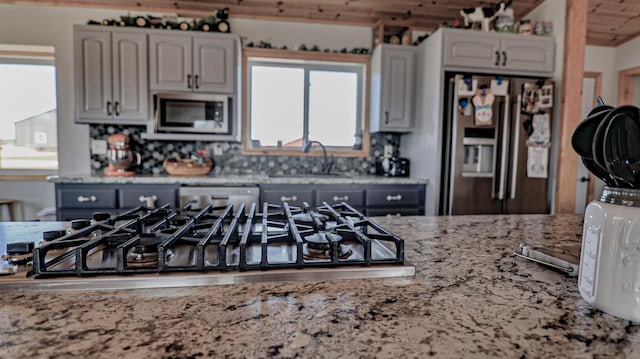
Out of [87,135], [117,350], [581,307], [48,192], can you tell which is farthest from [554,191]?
[48,192]

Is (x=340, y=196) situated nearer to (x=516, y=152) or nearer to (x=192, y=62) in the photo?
(x=516, y=152)

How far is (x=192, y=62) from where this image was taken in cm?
307

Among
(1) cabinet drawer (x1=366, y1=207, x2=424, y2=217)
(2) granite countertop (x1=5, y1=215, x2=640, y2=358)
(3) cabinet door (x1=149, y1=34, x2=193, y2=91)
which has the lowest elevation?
(1) cabinet drawer (x1=366, y1=207, x2=424, y2=217)

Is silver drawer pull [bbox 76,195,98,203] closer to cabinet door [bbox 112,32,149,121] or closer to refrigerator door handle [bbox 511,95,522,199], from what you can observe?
cabinet door [bbox 112,32,149,121]

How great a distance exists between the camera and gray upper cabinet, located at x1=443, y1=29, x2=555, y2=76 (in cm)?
293

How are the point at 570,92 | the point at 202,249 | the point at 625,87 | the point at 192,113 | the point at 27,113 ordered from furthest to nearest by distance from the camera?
1. the point at 625,87
2. the point at 27,113
3. the point at 192,113
4. the point at 570,92
5. the point at 202,249

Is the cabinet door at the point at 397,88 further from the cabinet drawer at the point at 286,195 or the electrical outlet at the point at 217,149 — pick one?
the electrical outlet at the point at 217,149

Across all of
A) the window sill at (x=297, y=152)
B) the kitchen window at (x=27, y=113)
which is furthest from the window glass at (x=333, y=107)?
the kitchen window at (x=27, y=113)

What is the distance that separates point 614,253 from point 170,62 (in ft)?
10.5

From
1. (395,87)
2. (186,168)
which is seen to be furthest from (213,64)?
(395,87)

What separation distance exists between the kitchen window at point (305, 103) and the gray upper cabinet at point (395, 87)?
36 centimetres

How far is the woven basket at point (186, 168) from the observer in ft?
10.3

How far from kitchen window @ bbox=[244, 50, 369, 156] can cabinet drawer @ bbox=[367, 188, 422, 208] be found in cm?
73

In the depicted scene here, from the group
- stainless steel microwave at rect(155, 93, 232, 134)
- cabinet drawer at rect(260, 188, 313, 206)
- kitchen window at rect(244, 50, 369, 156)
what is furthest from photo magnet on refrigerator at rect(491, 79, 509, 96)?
stainless steel microwave at rect(155, 93, 232, 134)
